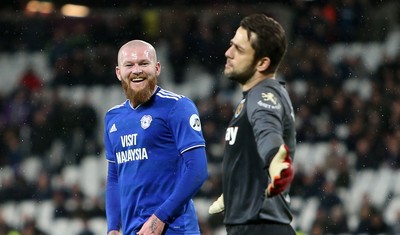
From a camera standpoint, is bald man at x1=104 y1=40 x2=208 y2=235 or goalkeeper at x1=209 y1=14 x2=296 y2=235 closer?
goalkeeper at x1=209 y1=14 x2=296 y2=235

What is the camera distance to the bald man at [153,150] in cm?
584

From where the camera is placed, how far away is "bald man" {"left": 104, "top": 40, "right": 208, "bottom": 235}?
19.2ft

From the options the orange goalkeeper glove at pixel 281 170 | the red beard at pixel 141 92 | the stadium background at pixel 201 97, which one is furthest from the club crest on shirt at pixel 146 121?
the stadium background at pixel 201 97

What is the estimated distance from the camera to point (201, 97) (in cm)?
1973

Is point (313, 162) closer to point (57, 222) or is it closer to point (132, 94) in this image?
point (57, 222)

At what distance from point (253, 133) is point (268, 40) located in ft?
1.52

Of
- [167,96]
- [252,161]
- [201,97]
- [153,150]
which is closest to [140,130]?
[153,150]

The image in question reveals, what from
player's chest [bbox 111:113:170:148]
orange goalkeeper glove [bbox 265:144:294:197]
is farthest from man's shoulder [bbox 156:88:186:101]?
orange goalkeeper glove [bbox 265:144:294:197]

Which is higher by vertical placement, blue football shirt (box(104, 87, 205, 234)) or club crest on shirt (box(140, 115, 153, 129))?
club crest on shirt (box(140, 115, 153, 129))

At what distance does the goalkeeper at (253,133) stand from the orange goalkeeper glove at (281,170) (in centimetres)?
25

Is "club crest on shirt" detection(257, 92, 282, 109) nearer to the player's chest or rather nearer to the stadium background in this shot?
the player's chest

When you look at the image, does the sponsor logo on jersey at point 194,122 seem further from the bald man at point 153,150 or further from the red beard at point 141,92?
the red beard at point 141,92

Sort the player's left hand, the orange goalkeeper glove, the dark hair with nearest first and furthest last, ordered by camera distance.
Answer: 1. the orange goalkeeper glove
2. the dark hair
3. the player's left hand

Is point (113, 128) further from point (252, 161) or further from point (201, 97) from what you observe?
point (201, 97)
